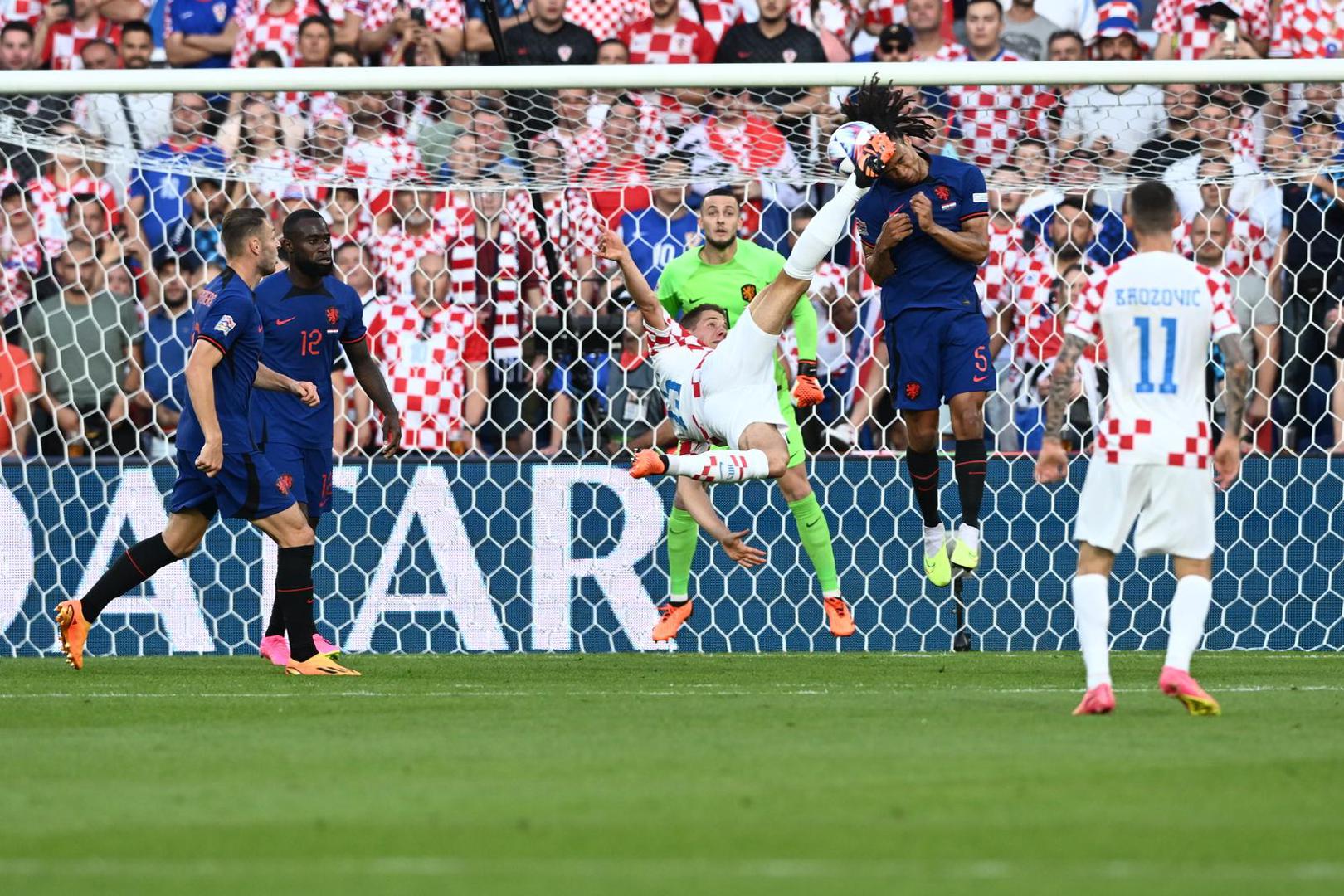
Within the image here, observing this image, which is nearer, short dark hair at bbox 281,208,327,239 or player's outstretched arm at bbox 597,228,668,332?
player's outstretched arm at bbox 597,228,668,332

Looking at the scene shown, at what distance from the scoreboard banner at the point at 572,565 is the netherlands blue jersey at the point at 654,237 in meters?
1.50

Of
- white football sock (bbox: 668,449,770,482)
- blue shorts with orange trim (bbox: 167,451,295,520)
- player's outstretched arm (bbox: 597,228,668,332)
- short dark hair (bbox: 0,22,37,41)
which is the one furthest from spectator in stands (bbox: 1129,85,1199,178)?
short dark hair (bbox: 0,22,37,41)

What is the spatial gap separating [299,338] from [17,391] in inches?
99.1

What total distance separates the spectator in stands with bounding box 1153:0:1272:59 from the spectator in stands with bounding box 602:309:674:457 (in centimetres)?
422

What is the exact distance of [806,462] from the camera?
10.7 metres

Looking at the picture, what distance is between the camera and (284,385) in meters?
9.16

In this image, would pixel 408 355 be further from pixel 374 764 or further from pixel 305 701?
pixel 374 764

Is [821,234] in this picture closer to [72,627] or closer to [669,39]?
[72,627]

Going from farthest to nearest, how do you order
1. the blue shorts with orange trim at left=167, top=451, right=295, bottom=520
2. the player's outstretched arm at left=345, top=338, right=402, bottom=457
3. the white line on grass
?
the player's outstretched arm at left=345, top=338, right=402, bottom=457 < the blue shorts with orange trim at left=167, top=451, right=295, bottom=520 < the white line on grass

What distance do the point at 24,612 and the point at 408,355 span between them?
2.51 m

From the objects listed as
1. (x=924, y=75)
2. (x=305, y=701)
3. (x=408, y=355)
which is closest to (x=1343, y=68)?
(x=924, y=75)

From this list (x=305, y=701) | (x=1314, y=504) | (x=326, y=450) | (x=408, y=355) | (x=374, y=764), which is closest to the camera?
(x=374, y=764)

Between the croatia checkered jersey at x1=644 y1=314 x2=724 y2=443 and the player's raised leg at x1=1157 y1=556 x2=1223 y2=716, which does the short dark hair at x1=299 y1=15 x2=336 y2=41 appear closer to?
the croatia checkered jersey at x1=644 y1=314 x2=724 y2=443

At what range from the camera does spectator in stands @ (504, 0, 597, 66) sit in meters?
13.1
